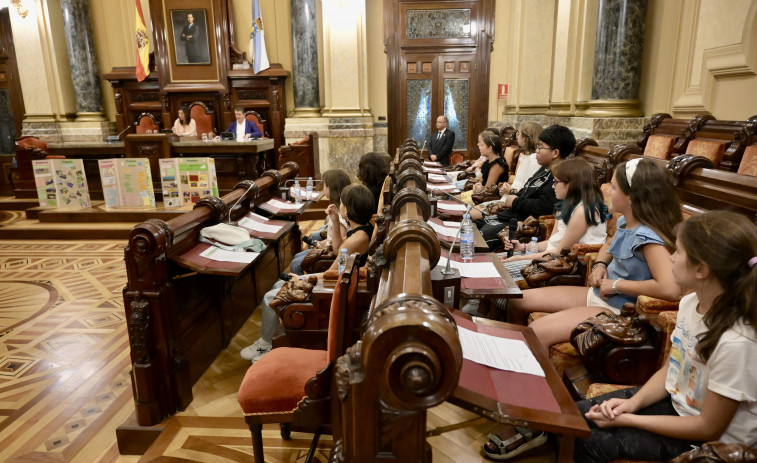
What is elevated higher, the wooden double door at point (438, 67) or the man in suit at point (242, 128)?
the wooden double door at point (438, 67)

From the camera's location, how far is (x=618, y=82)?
5.78m

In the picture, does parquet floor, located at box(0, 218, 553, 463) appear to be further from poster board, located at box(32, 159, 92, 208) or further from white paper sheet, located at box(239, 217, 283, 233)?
poster board, located at box(32, 159, 92, 208)

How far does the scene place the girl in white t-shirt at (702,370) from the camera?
1.29 m

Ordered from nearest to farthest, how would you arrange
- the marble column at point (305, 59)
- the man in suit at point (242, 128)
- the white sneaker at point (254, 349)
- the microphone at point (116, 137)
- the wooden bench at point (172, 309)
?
the wooden bench at point (172, 309)
the white sneaker at point (254, 349)
the man in suit at point (242, 128)
the marble column at point (305, 59)
the microphone at point (116, 137)

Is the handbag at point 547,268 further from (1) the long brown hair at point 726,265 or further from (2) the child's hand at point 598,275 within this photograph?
(1) the long brown hair at point 726,265

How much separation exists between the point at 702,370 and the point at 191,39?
32.9 ft

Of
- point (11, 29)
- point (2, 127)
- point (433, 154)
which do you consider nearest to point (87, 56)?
point (11, 29)

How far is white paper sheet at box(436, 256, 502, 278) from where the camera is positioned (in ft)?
7.47

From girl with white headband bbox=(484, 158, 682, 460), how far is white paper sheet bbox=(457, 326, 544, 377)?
778mm

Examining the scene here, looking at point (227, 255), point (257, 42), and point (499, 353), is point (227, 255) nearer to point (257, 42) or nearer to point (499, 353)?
point (499, 353)

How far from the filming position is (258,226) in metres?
3.78

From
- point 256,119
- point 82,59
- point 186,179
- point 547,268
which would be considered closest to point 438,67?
point 256,119

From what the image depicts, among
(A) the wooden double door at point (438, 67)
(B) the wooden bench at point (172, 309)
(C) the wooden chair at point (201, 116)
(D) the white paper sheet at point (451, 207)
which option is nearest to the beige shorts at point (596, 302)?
(D) the white paper sheet at point (451, 207)

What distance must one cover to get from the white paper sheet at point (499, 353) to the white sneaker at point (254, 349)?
201 centimetres
